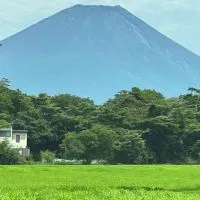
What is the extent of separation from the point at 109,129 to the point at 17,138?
9.86 meters

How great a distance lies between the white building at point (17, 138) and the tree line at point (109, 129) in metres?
1.15

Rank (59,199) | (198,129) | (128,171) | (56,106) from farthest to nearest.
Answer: (56,106), (198,129), (128,171), (59,199)

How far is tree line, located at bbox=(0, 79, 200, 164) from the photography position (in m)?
53.8

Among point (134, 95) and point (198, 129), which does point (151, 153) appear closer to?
point (198, 129)

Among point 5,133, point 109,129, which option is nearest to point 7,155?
point 5,133

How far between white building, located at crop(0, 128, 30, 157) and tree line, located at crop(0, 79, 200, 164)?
1.15 meters

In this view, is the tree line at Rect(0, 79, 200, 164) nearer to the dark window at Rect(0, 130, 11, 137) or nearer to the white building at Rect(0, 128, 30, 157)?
the dark window at Rect(0, 130, 11, 137)

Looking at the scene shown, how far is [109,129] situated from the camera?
57.2m

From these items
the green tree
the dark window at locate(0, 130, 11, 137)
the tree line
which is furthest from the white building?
the green tree

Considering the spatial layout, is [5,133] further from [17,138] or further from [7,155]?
[7,155]

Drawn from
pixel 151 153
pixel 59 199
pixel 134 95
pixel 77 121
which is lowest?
pixel 59 199

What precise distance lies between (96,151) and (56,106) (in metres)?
13.6

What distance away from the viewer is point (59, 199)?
43.2 ft

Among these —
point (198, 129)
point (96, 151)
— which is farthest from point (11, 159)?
point (198, 129)
